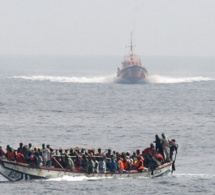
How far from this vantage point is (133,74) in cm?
15925

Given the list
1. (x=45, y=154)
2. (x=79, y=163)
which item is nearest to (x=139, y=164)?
(x=79, y=163)

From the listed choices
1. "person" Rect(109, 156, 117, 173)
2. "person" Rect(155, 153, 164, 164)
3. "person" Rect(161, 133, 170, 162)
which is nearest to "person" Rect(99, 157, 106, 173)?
"person" Rect(109, 156, 117, 173)

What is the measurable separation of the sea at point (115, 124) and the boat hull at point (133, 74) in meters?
1.76

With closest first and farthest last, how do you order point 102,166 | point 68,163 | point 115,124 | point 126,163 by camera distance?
1. point 68,163
2. point 102,166
3. point 126,163
4. point 115,124

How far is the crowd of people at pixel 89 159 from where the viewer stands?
51656mm

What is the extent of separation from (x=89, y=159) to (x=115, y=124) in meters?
38.1

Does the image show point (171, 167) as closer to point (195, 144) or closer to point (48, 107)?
point (195, 144)

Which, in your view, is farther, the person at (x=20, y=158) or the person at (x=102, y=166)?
the person at (x=102, y=166)

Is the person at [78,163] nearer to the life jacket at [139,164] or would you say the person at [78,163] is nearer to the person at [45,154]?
the person at [45,154]

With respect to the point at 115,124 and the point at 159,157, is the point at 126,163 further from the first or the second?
the point at 115,124

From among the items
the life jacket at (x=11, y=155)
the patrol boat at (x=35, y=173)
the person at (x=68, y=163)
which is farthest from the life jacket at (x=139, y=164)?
the life jacket at (x=11, y=155)

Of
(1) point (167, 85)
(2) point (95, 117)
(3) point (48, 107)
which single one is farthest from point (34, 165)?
(1) point (167, 85)

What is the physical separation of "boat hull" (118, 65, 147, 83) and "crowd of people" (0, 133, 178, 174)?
101724mm

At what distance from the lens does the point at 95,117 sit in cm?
9869
